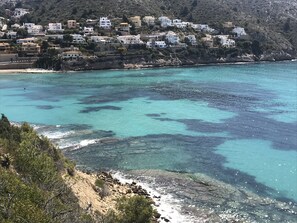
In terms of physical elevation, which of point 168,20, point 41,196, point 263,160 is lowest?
point 263,160

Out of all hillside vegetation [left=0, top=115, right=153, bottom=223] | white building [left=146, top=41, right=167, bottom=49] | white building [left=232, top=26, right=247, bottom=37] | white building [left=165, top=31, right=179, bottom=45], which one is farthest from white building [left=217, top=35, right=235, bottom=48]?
hillside vegetation [left=0, top=115, right=153, bottom=223]

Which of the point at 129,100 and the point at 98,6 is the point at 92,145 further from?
the point at 98,6

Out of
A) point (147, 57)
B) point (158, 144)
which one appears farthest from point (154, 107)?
point (147, 57)

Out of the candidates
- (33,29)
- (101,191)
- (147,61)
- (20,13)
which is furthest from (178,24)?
(101,191)

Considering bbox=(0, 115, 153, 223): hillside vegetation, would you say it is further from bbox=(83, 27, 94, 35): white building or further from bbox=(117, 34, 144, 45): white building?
bbox=(83, 27, 94, 35): white building

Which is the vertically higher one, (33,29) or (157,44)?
(33,29)

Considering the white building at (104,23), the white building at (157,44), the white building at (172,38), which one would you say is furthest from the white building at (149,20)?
the white building at (157,44)

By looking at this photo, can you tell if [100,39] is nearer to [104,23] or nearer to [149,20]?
[104,23]
